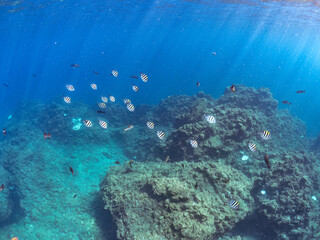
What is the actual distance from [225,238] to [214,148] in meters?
3.75

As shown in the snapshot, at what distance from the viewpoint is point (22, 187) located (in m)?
11.4

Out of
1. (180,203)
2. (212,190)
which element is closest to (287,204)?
(212,190)

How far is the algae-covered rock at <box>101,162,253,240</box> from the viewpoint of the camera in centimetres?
556

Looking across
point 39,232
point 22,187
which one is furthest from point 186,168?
point 22,187

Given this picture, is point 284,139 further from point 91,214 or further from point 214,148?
point 91,214

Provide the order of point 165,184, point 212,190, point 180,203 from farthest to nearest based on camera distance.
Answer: point 212,190 < point 165,184 < point 180,203

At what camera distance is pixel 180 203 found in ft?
19.2

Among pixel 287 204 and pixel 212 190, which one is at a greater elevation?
pixel 287 204

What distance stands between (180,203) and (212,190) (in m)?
1.65

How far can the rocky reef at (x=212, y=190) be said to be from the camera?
5781mm

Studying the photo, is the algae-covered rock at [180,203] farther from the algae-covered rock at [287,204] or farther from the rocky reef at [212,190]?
the algae-covered rock at [287,204]

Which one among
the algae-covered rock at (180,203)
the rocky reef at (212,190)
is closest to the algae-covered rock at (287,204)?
the rocky reef at (212,190)

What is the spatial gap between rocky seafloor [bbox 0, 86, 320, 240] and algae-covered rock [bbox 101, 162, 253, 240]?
0.03 m

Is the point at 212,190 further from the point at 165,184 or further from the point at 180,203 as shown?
the point at 165,184
